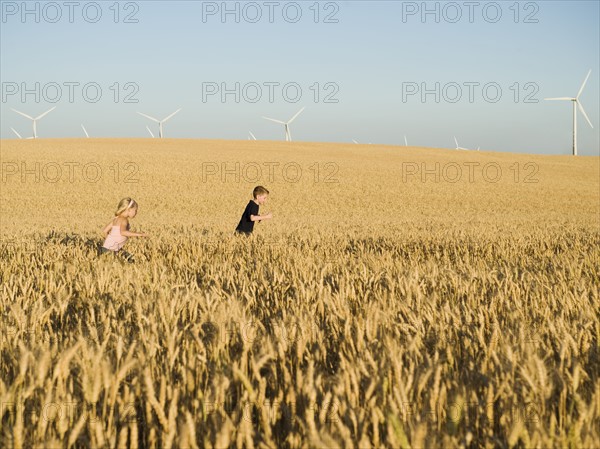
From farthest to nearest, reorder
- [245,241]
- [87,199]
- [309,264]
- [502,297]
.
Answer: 1. [87,199]
2. [245,241]
3. [309,264]
4. [502,297]

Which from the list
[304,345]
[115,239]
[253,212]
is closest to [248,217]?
[253,212]

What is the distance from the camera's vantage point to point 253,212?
10664 millimetres

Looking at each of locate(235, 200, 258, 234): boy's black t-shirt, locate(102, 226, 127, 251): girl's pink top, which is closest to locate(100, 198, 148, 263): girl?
locate(102, 226, 127, 251): girl's pink top

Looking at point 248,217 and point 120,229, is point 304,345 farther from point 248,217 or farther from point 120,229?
point 248,217

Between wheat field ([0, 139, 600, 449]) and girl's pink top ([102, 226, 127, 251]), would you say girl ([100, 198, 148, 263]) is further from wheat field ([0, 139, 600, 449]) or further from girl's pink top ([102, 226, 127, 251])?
wheat field ([0, 139, 600, 449])

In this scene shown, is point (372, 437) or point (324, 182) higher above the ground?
point (324, 182)

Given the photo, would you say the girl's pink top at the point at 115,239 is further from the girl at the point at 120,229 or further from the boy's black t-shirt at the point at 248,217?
the boy's black t-shirt at the point at 248,217

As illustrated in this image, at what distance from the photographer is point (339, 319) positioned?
365 cm

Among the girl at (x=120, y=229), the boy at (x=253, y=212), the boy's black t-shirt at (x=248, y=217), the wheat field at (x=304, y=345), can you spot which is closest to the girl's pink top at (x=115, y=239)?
the girl at (x=120, y=229)

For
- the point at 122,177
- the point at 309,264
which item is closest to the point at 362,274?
the point at 309,264

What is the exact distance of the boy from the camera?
33.2ft

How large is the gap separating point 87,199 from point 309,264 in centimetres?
2835

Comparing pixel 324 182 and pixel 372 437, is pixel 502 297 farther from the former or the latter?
pixel 324 182

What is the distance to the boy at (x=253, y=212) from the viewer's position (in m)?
10.1
